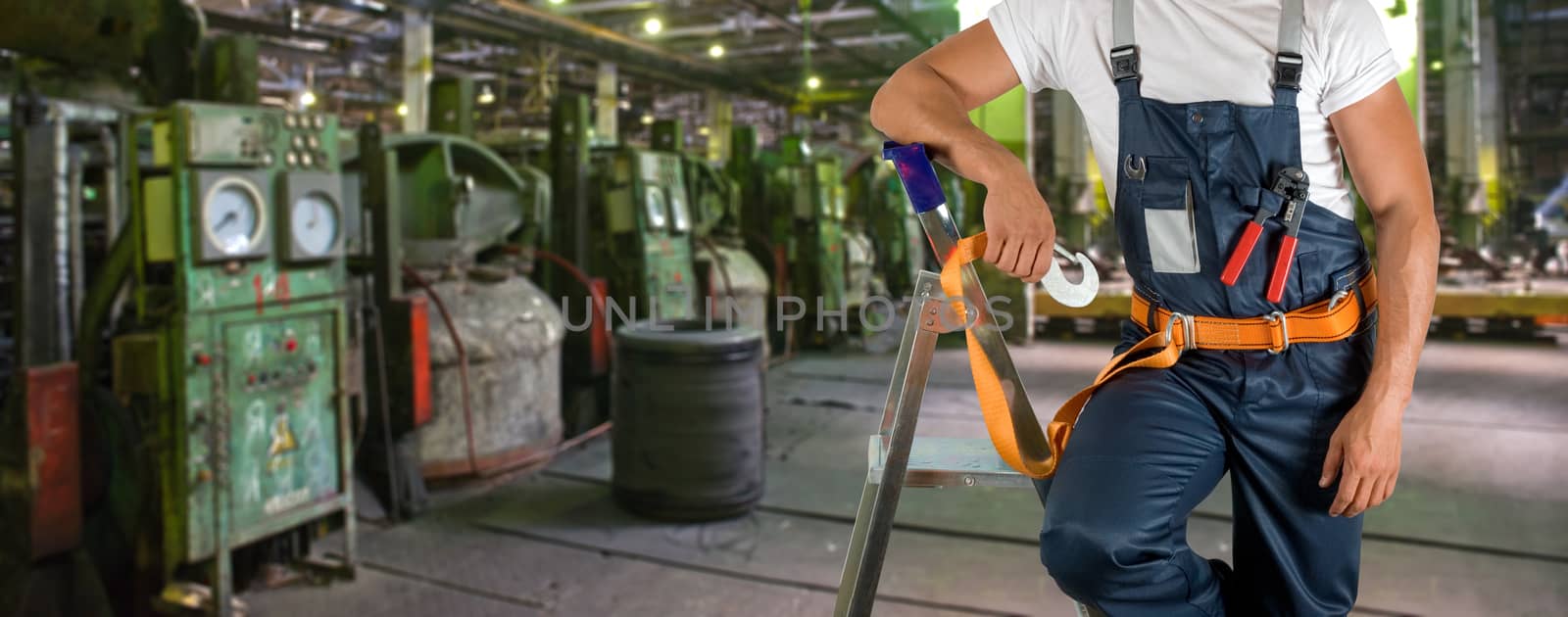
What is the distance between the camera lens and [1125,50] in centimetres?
156

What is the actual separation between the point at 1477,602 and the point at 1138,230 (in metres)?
3.16

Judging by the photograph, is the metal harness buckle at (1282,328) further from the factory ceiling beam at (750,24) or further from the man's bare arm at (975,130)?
the factory ceiling beam at (750,24)

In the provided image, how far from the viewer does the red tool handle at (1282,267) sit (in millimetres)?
1527

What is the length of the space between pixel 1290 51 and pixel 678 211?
6.23 m

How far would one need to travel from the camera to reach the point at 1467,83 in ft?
37.2

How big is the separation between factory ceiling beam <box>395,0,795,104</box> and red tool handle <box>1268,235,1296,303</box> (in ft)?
29.4

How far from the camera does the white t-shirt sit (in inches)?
59.6

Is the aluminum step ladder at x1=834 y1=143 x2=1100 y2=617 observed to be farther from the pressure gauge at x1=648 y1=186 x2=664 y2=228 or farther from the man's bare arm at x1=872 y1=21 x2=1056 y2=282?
the pressure gauge at x1=648 y1=186 x2=664 y2=228

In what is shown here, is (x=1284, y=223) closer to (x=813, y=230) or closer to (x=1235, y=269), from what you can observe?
(x=1235, y=269)

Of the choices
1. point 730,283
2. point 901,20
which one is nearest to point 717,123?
A: point 901,20

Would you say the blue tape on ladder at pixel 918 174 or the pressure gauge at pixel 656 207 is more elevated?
the pressure gauge at pixel 656 207

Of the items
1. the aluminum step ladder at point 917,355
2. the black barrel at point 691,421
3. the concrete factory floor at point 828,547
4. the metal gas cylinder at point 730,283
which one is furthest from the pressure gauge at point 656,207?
the aluminum step ladder at point 917,355

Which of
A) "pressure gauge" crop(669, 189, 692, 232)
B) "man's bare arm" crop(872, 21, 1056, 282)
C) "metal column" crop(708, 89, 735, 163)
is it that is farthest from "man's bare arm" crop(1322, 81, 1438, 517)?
"metal column" crop(708, 89, 735, 163)

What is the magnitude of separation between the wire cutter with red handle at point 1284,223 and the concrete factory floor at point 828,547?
97.9 inches
